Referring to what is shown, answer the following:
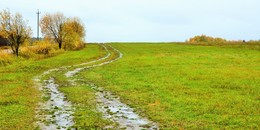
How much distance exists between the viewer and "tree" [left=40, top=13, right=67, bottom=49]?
96156 mm

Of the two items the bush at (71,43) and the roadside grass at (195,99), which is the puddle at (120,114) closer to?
the roadside grass at (195,99)

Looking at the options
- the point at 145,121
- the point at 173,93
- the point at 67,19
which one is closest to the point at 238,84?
the point at 173,93

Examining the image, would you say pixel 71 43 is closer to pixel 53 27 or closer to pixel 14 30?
pixel 53 27

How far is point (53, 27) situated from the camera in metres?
97.1

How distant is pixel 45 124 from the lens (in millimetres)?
16203

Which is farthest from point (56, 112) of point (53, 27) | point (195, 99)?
point (53, 27)

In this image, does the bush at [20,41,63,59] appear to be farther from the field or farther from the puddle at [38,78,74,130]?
the puddle at [38,78,74,130]

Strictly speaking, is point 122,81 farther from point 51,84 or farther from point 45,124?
point 45,124

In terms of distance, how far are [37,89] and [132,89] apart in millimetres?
7883

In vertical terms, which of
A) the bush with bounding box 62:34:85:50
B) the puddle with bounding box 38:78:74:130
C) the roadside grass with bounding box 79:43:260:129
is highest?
the bush with bounding box 62:34:85:50

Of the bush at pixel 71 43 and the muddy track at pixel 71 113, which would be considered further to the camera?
the bush at pixel 71 43

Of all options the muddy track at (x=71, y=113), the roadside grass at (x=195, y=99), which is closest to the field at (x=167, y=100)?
the roadside grass at (x=195, y=99)

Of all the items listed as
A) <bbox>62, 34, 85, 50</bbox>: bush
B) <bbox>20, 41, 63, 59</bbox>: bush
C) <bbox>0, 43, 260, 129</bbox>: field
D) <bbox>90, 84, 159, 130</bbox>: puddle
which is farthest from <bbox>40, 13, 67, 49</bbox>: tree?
<bbox>90, 84, 159, 130</bbox>: puddle

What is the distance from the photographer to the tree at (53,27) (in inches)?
3786
